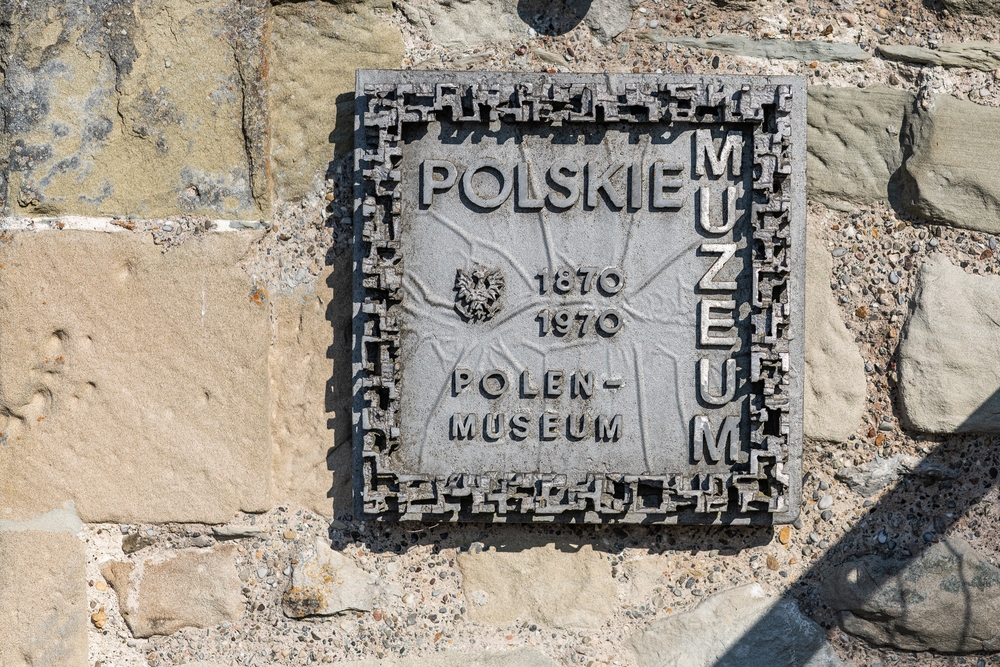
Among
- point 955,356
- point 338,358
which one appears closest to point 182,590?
point 338,358

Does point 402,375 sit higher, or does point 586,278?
point 586,278

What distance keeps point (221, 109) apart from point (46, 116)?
0.44 m

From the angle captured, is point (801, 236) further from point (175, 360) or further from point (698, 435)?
point (175, 360)

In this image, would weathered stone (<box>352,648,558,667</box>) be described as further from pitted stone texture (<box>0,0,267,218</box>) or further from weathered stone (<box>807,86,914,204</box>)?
weathered stone (<box>807,86,914,204</box>)

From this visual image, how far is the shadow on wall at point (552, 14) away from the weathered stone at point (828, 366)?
851 mm

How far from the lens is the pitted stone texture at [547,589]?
2010 millimetres

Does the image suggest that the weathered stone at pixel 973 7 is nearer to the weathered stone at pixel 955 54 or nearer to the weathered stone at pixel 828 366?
the weathered stone at pixel 955 54

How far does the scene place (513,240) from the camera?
1964 millimetres

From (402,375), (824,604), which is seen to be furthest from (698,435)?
(402,375)

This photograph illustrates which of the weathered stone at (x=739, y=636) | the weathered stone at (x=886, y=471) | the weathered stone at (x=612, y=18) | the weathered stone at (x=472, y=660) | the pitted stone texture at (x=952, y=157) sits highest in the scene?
the weathered stone at (x=612, y=18)

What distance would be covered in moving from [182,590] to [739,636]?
1446mm

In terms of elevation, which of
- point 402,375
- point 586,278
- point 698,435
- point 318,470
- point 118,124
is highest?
point 118,124

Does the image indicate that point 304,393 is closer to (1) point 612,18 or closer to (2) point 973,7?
(1) point 612,18

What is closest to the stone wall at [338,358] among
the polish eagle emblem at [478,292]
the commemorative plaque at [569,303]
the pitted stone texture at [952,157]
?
the pitted stone texture at [952,157]
